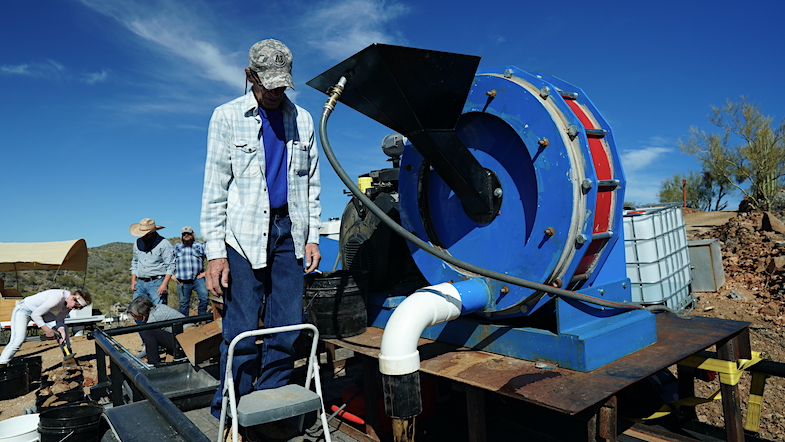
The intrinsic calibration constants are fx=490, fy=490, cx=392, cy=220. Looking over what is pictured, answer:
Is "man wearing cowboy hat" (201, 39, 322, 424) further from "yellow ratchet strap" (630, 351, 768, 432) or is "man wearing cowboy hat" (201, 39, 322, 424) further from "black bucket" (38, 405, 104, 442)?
"yellow ratchet strap" (630, 351, 768, 432)

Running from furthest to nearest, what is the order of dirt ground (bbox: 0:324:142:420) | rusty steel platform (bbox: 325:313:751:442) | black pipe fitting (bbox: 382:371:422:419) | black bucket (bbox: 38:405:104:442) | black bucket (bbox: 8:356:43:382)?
black bucket (bbox: 8:356:43:382)
dirt ground (bbox: 0:324:142:420)
black bucket (bbox: 38:405:104:442)
black pipe fitting (bbox: 382:371:422:419)
rusty steel platform (bbox: 325:313:751:442)

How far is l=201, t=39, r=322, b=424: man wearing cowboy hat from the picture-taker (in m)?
2.48

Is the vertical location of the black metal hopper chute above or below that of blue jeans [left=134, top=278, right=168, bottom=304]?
above

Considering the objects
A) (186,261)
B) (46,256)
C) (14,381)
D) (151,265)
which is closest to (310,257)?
(14,381)

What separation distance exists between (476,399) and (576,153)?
1.30 m

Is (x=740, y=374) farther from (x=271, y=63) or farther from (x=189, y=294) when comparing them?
(x=189, y=294)

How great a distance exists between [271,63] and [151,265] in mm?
5986

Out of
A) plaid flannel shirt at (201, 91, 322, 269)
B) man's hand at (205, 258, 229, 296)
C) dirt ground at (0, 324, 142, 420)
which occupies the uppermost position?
plaid flannel shirt at (201, 91, 322, 269)

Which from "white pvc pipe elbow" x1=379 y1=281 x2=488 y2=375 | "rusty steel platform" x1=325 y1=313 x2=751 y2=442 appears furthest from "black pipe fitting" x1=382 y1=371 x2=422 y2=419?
"rusty steel platform" x1=325 y1=313 x2=751 y2=442

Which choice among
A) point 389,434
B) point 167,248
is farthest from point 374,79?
point 167,248

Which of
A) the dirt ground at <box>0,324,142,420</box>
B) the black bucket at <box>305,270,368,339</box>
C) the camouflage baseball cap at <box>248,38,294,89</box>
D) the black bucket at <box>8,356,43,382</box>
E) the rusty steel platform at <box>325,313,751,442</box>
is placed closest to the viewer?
the rusty steel platform at <box>325,313,751,442</box>

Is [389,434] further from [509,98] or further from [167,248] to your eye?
[167,248]

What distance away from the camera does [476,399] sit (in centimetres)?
236

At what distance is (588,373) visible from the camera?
2.23 metres
